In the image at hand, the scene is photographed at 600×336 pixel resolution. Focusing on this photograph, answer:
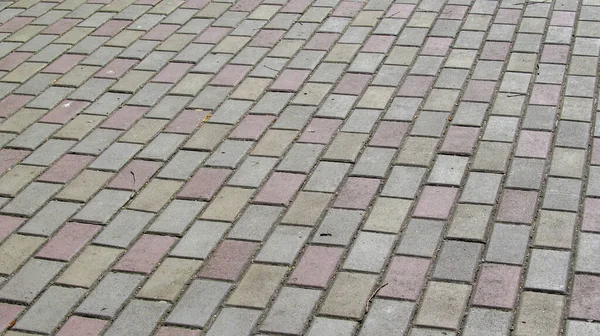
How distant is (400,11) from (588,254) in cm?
287

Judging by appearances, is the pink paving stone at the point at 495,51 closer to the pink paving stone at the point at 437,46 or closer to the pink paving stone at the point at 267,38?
the pink paving stone at the point at 437,46

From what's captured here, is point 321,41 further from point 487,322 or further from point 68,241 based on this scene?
point 487,322

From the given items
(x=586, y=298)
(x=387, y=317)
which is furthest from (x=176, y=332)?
(x=586, y=298)

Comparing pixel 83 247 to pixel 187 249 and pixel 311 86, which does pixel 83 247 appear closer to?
pixel 187 249

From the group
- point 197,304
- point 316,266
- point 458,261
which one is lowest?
point 458,261

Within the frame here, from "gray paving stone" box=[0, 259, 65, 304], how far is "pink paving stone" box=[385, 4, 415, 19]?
3.12 meters

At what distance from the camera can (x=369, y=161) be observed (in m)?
4.47

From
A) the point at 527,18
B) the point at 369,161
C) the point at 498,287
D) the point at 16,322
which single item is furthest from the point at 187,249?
the point at 527,18

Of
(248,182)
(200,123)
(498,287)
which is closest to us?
(498,287)

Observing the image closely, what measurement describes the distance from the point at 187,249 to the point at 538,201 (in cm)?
160

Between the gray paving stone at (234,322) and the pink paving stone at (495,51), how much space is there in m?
2.61

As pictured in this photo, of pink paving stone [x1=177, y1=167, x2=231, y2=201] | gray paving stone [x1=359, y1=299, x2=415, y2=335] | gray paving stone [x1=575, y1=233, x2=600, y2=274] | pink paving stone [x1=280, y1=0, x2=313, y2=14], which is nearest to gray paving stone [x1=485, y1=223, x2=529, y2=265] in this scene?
gray paving stone [x1=575, y1=233, x2=600, y2=274]

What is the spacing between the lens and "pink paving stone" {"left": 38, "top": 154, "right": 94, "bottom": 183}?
4547 mm

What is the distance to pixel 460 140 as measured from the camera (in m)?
4.59
